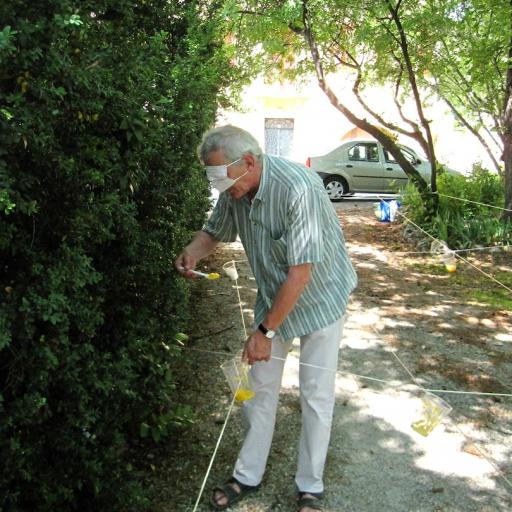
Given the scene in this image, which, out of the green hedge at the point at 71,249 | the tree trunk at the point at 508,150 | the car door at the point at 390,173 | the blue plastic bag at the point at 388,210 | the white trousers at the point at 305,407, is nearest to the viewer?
the green hedge at the point at 71,249

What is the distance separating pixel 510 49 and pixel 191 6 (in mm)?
5642

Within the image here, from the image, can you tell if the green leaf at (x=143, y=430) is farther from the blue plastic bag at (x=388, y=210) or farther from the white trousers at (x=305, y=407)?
the blue plastic bag at (x=388, y=210)

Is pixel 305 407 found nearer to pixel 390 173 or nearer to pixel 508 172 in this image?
pixel 508 172

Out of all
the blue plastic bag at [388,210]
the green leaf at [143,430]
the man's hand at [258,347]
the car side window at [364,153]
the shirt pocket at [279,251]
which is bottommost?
the green leaf at [143,430]

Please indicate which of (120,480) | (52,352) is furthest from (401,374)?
(52,352)

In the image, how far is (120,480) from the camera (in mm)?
2469

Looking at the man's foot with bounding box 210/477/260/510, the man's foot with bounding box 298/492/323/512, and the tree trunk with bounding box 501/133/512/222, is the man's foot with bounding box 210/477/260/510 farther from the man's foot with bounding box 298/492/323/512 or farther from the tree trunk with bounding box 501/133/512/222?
the tree trunk with bounding box 501/133/512/222

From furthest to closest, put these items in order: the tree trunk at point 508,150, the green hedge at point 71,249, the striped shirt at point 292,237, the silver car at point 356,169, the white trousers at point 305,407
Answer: the silver car at point 356,169
the tree trunk at point 508,150
the white trousers at point 305,407
the striped shirt at point 292,237
the green hedge at point 71,249

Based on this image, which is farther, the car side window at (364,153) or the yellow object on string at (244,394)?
the car side window at (364,153)

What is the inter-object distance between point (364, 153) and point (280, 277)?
13111 millimetres

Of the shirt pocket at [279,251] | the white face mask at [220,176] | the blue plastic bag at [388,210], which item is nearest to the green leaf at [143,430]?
the shirt pocket at [279,251]

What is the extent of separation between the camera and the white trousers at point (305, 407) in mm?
2723

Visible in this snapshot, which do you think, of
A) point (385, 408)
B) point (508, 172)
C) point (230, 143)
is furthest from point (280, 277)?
point (508, 172)

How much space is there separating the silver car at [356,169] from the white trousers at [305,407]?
12.3 meters
